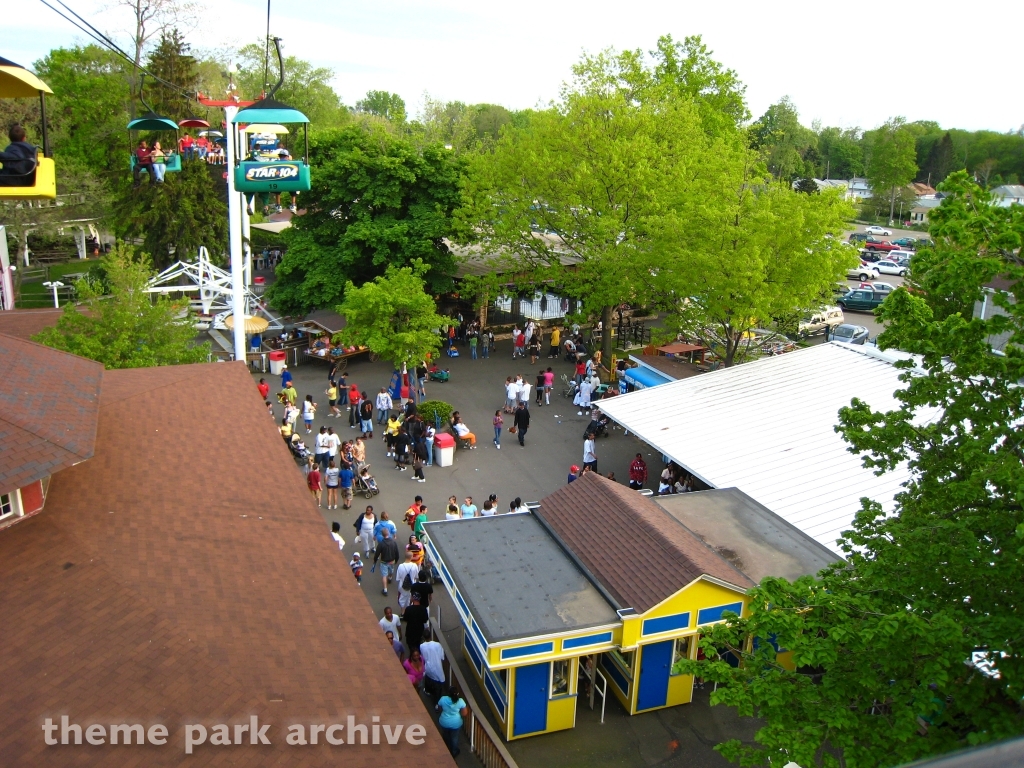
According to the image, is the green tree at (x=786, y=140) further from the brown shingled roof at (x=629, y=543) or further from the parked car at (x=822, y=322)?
the brown shingled roof at (x=629, y=543)

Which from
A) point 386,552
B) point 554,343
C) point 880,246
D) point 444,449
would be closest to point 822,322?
point 554,343

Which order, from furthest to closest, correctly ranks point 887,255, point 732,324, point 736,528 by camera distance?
point 887,255 → point 732,324 → point 736,528

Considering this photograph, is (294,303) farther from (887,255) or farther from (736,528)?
(887,255)

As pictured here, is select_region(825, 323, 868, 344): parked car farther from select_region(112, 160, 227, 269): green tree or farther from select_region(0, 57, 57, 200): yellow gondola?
select_region(0, 57, 57, 200): yellow gondola

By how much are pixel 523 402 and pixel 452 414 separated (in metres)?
2.23

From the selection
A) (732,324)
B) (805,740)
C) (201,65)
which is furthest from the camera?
(201,65)

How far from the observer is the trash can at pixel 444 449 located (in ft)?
69.7

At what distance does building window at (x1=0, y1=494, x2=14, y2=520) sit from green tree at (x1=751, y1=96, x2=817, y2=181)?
70711 mm

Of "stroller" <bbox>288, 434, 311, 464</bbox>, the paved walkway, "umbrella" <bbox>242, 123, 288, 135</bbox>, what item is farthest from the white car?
"stroller" <bbox>288, 434, 311, 464</bbox>

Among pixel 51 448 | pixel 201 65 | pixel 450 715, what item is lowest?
pixel 450 715

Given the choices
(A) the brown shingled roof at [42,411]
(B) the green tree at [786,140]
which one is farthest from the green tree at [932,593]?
(B) the green tree at [786,140]

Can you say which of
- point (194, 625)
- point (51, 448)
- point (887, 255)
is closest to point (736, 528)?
point (194, 625)

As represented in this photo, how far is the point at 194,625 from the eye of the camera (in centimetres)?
867

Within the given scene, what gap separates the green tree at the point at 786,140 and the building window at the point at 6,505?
70.7m
